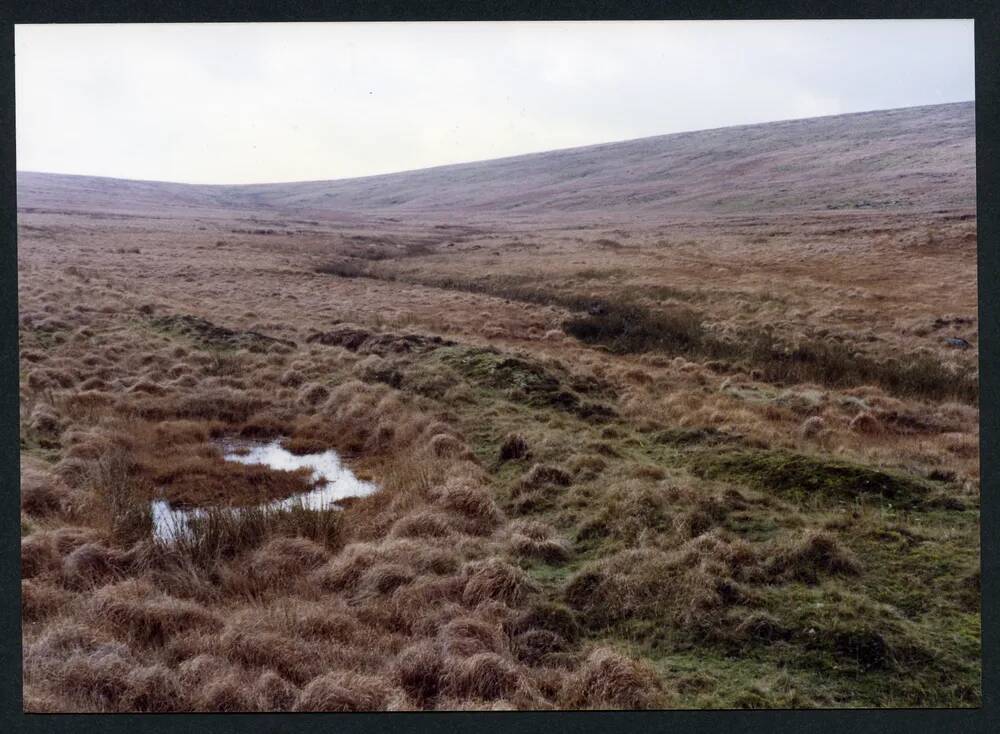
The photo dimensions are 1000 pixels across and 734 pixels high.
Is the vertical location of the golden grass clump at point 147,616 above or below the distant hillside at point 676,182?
below

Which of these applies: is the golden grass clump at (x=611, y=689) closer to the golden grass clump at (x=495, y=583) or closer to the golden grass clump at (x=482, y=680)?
the golden grass clump at (x=482, y=680)

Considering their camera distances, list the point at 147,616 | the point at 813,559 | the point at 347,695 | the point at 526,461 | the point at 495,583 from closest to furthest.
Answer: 1. the point at 347,695
2. the point at 147,616
3. the point at 495,583
4. the point at 813,559
5. the point at 526,461

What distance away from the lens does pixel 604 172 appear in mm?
19203

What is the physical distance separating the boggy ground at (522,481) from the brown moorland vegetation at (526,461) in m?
0.03

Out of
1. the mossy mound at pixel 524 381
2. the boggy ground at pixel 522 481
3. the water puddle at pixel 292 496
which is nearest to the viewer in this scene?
the boggy ground at pixel 522 481

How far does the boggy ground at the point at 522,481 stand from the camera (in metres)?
Answer: 4.96

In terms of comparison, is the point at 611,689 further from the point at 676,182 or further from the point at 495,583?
the point at 676,182

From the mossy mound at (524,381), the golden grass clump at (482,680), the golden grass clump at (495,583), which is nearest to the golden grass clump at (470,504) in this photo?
the golden grass clump at (495,583)

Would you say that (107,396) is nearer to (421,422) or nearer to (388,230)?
(421,422)

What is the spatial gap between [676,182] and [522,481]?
11113mm

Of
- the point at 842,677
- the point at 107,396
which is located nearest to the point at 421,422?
the point at 107,396

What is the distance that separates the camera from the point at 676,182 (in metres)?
15.5

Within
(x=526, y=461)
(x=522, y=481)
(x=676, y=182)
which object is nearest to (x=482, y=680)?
(x=522, y=481)

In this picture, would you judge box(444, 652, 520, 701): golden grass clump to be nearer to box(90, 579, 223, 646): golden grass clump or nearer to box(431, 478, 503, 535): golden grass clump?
box(431, 478, 503, 535): golden grass clump
